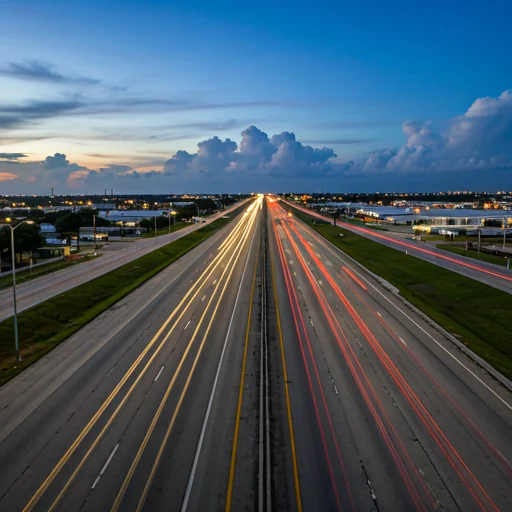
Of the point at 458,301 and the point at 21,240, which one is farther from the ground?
the point at 21,240

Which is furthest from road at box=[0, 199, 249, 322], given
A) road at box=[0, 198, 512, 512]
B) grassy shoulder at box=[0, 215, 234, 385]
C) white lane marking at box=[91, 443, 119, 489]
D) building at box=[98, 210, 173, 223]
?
building at box=[98, 210, 173, 223]

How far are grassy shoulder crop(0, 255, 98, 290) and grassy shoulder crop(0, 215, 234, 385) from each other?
849 cm

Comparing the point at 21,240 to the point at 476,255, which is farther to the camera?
the point at 476,255

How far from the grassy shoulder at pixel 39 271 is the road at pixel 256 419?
2061 centimetres

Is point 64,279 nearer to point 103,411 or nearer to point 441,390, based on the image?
point 103,411

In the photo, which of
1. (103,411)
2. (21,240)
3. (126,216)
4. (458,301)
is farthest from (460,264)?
(126,216)

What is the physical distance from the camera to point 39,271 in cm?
5766

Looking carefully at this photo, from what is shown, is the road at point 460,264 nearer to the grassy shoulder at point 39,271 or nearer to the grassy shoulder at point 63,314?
the grassy shoulder at point 63,314

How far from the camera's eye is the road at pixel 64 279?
41.0 meters

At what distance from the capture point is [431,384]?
24.7 meters

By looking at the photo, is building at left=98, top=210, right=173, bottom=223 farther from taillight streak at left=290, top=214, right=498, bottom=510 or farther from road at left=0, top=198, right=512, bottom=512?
taillight streak at left=290, top=214, right=498, bottom=510

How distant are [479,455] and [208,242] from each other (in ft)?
253

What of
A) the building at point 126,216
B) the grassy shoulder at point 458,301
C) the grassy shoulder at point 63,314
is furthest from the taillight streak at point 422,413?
the building at point 126,216

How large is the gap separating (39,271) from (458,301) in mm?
51381
